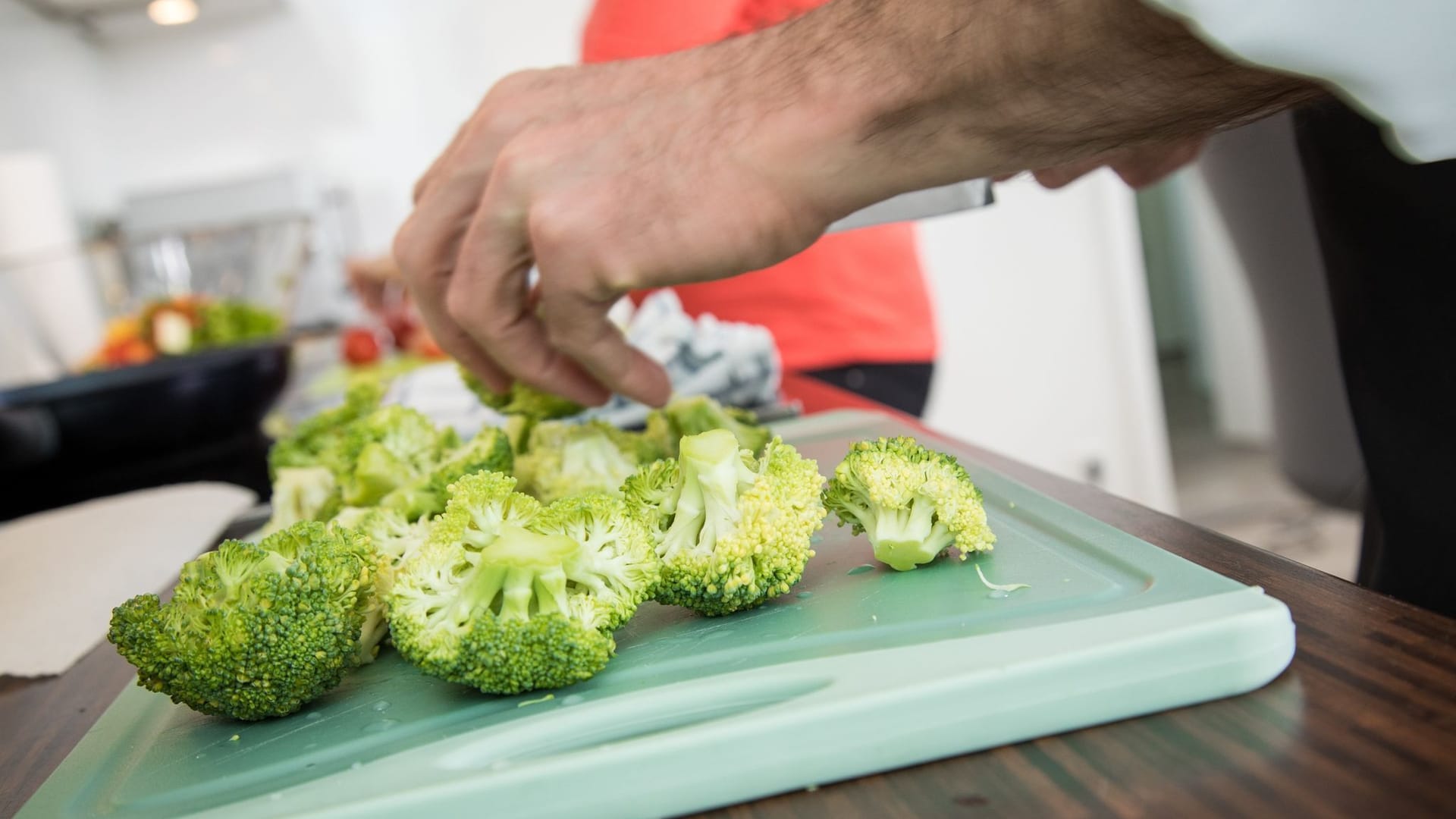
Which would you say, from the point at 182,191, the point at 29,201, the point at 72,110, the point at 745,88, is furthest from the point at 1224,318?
the point at 72,110

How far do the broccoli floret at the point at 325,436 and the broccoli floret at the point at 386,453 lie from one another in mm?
24

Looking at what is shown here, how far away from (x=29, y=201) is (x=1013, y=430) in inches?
131

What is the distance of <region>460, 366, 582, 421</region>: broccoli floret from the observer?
40.8 inches

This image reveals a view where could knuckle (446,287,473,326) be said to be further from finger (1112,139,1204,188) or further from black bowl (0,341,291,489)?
black bowl (0,341,291,489)

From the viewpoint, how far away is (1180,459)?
4375 mm

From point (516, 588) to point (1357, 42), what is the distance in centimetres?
47

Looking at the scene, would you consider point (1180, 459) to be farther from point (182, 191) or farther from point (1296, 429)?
point (182, 191)

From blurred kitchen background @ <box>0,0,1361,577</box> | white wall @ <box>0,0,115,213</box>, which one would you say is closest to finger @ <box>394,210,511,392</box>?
blurred kitchen background @ <box>0,0,1361,577</box>

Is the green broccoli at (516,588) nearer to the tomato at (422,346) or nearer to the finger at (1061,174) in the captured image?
the finger at (1061,174)

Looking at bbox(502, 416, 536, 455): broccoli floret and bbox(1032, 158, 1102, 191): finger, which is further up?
bbox(1032, 158, 1102, 191): finger

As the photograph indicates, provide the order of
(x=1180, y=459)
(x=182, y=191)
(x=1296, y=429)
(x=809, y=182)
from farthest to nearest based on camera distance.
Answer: (x=182, y=191) → (x=1180, y=459) → (x=1296, y=429) → (x=809, y=182)

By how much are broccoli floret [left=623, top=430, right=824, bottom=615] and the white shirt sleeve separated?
12.0 inches

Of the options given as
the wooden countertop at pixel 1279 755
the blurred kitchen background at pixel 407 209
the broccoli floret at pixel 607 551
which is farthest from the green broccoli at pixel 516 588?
the blurred kitchen background at pixel 407 209

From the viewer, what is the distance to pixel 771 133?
2.21 ft
